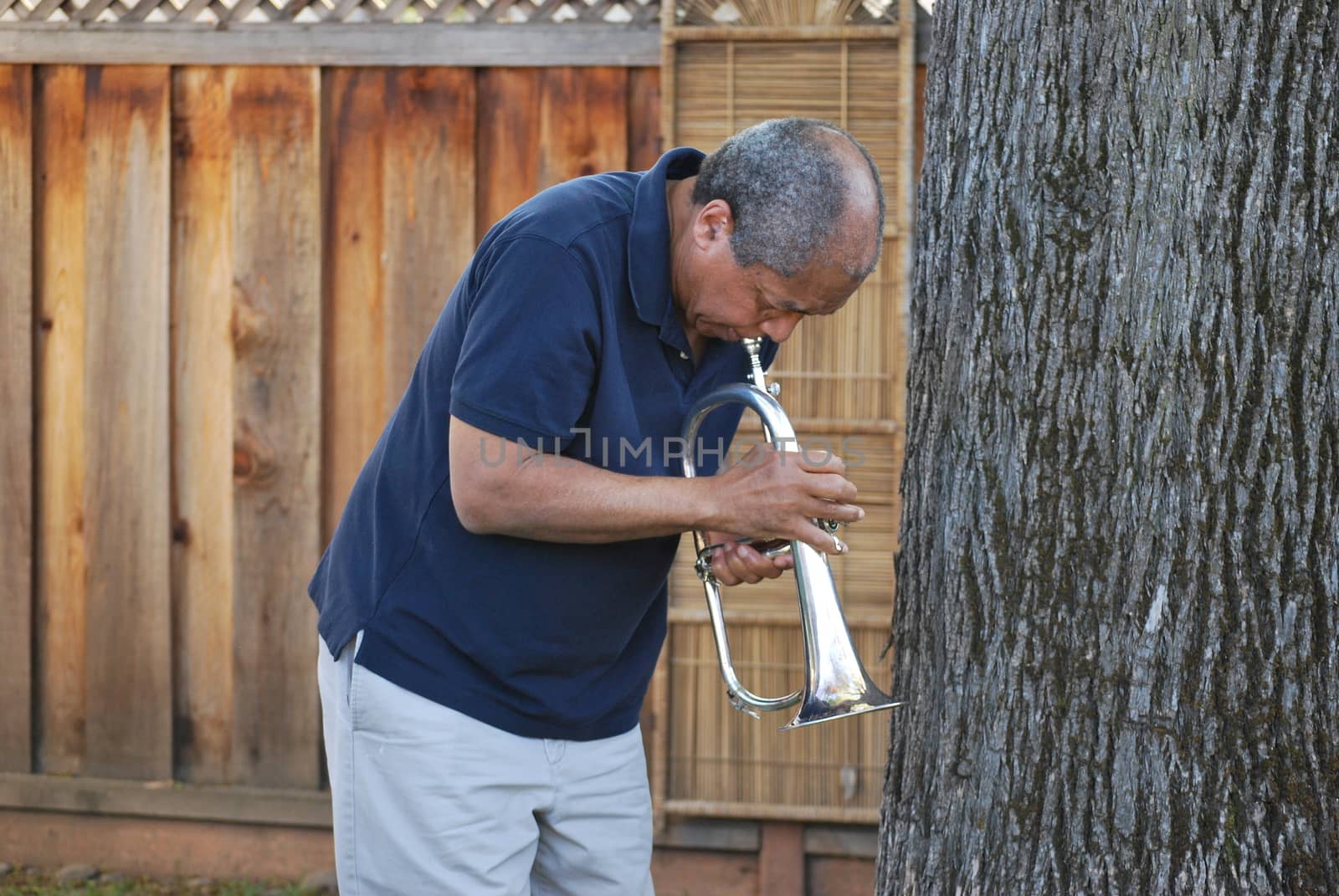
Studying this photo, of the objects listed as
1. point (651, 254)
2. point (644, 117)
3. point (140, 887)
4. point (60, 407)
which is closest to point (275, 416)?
point (60, 407)

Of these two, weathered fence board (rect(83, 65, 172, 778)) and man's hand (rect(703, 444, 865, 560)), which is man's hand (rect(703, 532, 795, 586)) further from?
weathered fence board (rect(83, 65, 172, 778))

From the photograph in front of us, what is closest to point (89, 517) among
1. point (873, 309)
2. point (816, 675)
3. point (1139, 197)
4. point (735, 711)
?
point (735, 711)

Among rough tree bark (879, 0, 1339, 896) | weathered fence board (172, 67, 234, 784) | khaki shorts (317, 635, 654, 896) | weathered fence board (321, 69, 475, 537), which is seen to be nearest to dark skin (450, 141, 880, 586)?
rough tree bark (879, 0, 1339, 896)

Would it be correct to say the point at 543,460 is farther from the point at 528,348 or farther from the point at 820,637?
the point at 820,637

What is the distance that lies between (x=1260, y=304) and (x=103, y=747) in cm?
335

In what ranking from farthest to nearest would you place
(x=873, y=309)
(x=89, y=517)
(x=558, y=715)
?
(x=89, y=517), (x=873, y=309), (x=558, y=715)

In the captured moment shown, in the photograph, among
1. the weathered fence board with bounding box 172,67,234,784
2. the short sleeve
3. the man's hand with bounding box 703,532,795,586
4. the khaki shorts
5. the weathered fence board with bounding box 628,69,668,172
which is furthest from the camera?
the weathered fence board with bounding box 172,67,234,784

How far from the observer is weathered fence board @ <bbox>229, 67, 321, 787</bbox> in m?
3.62

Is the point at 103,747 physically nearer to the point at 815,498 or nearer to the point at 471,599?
the point at 471,599

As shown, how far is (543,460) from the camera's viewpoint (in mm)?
1942

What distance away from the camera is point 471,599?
213 cm

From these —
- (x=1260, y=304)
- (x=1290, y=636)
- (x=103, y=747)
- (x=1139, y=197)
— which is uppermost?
(x=1139, y=197)

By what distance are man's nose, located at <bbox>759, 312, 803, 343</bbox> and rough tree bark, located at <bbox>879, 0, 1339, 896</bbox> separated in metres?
0.27

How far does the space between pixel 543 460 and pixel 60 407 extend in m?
2.39
